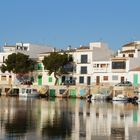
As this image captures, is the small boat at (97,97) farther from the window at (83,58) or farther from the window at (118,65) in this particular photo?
the window at (83,58)

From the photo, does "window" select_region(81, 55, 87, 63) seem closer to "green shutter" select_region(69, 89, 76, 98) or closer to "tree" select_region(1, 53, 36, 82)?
"green shutter" select_region(69, 89, 76, 98)

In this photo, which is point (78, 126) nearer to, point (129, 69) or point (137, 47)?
point (129, 69)

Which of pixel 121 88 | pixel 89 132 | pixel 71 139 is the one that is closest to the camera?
pixel 71 139

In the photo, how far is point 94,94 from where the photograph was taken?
85688mm

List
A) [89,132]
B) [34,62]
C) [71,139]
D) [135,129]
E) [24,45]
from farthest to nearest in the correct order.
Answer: [24,45]
[34,62]
[135,129]
[89,132]
[71,139]

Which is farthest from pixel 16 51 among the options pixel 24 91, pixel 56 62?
pixel 56 62

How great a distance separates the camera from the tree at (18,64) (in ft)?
338

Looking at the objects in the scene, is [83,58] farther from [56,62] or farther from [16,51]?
[16,51]

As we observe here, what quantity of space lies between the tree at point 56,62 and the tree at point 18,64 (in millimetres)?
5689

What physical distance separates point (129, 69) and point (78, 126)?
54103 millimetres

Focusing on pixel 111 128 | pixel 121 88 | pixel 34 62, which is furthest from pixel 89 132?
pixel 34 62

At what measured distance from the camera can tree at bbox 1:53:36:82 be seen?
10312cm

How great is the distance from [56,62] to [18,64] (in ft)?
33.8

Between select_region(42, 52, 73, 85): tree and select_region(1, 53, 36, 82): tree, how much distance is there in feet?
18.7
